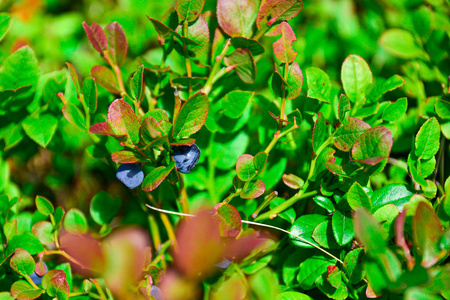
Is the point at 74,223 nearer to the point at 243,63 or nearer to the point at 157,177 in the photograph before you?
the point at 157,177

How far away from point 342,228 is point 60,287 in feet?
1.38

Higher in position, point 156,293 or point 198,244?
point 198,244

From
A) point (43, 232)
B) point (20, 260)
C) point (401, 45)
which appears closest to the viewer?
point (20, 260)

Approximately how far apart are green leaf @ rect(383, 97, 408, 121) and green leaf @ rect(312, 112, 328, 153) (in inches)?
4.7

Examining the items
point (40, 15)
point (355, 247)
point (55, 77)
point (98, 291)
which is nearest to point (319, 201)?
point (355, 247)

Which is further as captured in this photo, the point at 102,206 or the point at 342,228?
the point at 102,206

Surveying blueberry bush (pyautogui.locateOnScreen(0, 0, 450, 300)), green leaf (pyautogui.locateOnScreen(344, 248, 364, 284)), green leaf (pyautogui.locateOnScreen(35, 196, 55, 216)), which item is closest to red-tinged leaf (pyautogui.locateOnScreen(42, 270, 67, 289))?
blueberry bush (pyautogui.locateOnScreen(0, 0, 450, 300))

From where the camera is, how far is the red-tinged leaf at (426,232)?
1.48ft

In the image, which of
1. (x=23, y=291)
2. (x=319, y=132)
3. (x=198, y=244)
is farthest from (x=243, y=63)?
(x=23, y=291)

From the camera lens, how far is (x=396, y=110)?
68 cm

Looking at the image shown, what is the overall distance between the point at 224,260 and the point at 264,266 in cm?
13

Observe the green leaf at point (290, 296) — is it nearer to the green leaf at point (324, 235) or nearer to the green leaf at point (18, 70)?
the green leaf at point (324, 235)

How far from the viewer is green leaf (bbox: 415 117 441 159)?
0.63 meters

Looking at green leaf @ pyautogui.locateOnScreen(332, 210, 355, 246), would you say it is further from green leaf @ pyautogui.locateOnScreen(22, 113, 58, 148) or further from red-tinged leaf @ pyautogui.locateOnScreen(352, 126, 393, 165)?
green leaf @ pyautogui.locateOnScreen(22, 113, 58, 148)
